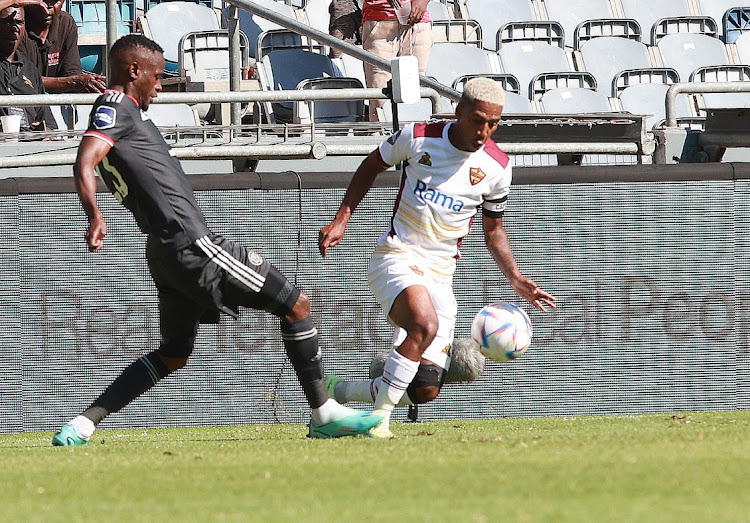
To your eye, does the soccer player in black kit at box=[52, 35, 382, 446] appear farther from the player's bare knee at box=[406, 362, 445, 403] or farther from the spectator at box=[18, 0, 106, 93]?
the spectator at box=[18, 0, 106, 93]

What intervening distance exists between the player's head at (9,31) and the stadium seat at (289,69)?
280 cm

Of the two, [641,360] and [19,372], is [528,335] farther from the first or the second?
[19,372]

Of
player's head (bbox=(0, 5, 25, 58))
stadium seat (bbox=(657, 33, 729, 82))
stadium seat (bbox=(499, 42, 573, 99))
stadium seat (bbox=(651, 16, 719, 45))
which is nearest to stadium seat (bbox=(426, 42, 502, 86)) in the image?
stadium seat (bbox=(499, 42, 573, 99))

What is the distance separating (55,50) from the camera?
465 inches

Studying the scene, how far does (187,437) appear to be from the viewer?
8055 mm

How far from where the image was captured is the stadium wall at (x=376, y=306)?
891 centimetres

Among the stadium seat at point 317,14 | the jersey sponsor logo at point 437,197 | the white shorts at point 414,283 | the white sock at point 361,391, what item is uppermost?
the stadium seat at point 317,14

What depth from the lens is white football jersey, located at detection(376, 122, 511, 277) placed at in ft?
22.5

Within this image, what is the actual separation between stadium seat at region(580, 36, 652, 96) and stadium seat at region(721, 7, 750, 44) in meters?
2.03

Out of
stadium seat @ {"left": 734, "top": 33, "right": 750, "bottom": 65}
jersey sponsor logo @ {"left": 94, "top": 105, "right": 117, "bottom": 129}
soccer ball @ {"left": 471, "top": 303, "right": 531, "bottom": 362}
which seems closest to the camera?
jersey sponsor logo @ {"left": 94, "top": 105, "right": 117, "bottom": 129}

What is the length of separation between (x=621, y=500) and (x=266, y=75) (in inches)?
369

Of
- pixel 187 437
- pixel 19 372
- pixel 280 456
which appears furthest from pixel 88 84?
pixel 280 456

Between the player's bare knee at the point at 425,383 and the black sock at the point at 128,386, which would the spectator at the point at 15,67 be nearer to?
the black sock at the point at 128,386

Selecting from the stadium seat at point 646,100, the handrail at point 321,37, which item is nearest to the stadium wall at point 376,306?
the handrail at point 321,37
